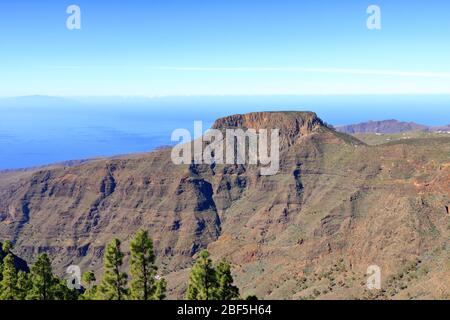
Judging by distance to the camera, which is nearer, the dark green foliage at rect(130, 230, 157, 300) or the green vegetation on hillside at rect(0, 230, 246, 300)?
the green vegetation on hillside at rect(0, 230, 246, 300)

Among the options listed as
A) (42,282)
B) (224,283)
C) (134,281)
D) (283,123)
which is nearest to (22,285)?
(42,282)

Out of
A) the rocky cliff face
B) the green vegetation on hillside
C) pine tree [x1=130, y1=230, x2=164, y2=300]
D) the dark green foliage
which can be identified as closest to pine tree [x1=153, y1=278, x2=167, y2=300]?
the green vegetation on hillside

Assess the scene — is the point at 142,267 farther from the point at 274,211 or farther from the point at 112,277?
the point at 274,211

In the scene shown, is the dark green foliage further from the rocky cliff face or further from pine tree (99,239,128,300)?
Answer: the rocky cliff face

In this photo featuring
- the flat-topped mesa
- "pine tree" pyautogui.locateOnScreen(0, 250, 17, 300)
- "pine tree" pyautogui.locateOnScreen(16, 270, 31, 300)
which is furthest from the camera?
the flat-topped mesa
